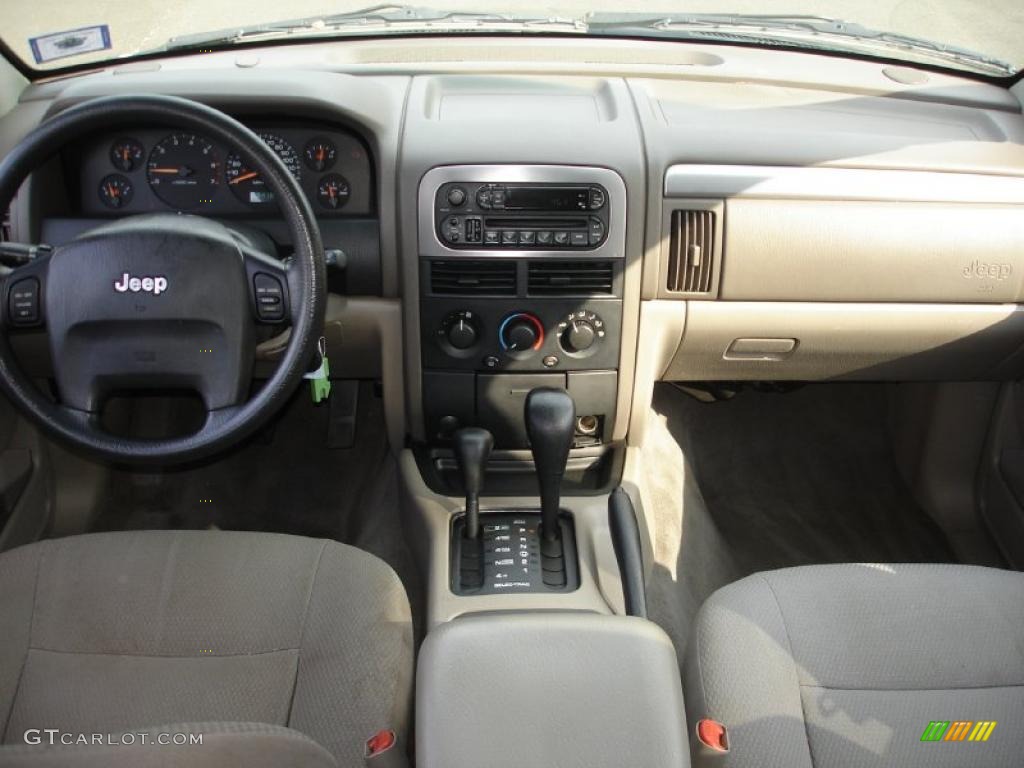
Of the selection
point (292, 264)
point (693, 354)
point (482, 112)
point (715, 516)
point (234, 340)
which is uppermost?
point (482, 112)

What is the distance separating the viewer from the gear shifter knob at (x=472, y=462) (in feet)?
6.16

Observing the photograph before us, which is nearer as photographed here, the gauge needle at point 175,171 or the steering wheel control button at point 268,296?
the steering wheel control button at point 268,296

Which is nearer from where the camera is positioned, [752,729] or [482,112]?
[752,729]

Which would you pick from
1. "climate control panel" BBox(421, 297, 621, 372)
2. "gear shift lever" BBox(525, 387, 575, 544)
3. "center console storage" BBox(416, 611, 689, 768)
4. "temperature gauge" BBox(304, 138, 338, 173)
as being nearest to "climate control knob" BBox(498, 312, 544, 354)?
"climate control panel" BBox(421, 297, 621, 372)

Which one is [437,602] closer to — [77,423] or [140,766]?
[77,423]

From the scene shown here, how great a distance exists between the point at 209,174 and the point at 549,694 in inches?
48.4

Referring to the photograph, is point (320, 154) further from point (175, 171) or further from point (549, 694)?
point (549, 694)

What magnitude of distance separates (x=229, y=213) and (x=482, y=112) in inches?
22.1

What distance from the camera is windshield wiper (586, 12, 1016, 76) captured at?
85.7 inches

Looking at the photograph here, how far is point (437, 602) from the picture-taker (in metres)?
1.79

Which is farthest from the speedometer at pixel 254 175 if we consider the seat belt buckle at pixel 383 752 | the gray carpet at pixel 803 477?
the gray carpet at pixel 803 477

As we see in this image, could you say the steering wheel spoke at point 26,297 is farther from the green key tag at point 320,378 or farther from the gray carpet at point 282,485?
the gray carpet at point 282,485

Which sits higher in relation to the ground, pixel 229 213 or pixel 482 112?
pixel 482 112

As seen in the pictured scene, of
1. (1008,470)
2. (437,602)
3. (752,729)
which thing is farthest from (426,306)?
(1008,470)
